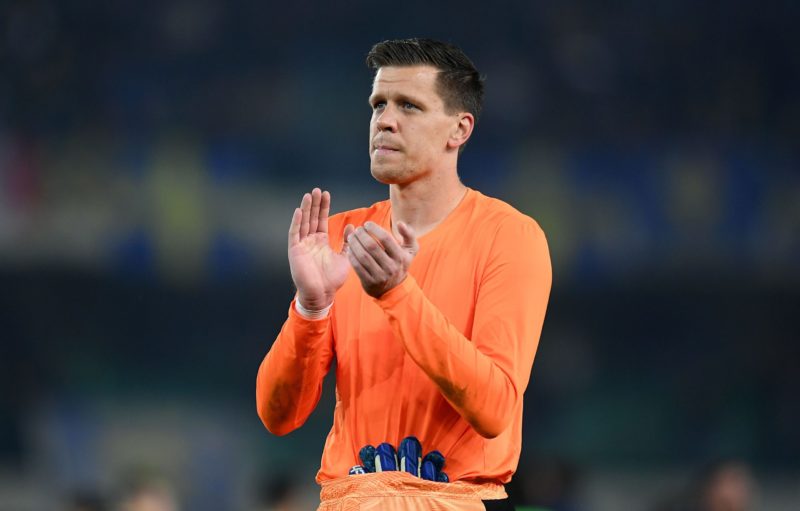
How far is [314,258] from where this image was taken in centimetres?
234

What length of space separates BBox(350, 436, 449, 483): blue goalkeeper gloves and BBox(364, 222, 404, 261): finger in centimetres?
42

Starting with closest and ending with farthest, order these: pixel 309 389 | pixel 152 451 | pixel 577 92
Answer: pixel 309 389 < pixel 152 451 < pixel 577 92

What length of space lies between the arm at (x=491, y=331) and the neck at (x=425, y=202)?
0.55 ft

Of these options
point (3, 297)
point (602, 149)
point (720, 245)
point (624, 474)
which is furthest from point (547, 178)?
point (3, 297)

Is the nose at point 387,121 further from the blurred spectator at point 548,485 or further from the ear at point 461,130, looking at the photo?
the blurred spectator at point 548,485

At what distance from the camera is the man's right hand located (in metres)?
2.31

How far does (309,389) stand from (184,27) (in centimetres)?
546

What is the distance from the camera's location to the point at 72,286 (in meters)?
7.08

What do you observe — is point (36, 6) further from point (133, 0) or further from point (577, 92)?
point (577, 92)

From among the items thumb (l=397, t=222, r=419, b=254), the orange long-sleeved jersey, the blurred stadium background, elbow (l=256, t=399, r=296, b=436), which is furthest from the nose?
the blurred stadium background

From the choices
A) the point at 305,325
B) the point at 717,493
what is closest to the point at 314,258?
the point at 305,325

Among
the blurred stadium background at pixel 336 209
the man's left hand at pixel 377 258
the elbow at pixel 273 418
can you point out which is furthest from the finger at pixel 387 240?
the blurred stadium background at pixel 336 209

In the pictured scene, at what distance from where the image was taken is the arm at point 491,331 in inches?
83.9

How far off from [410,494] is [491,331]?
0.36 m
